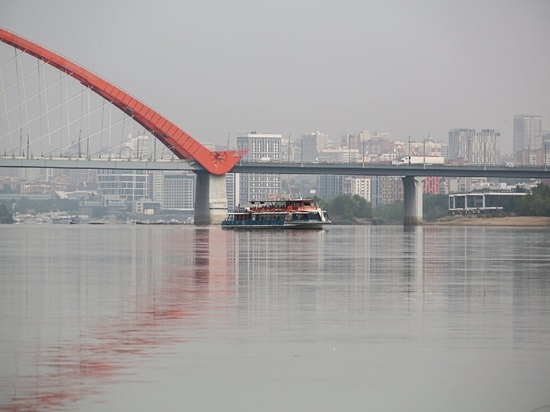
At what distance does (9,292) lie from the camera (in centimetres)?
3055

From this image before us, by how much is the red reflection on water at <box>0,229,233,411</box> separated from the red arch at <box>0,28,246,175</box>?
Result: 9258 centimetres

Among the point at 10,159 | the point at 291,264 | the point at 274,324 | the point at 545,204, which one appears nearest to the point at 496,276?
the point at 291,264

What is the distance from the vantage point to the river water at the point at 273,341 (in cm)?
1580

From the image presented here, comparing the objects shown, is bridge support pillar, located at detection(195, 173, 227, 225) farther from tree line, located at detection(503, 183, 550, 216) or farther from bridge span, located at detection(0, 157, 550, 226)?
tree line, located at detection(503, 183, 550, 216)

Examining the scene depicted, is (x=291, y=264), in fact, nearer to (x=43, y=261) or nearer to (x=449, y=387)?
(x=43, y=261)

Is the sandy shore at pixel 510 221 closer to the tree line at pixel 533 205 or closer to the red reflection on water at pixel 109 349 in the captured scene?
the tree line at pixel 533 205

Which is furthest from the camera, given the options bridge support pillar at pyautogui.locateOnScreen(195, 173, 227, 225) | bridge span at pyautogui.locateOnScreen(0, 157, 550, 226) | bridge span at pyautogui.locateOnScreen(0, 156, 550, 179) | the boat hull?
bridge support pillar at pyautogui.locateOnScreen(195, 173, 227, 225)

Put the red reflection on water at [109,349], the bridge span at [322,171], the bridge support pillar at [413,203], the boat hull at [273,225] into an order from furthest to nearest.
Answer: the bridge support pillar at [413,203] < the bridge span at [322,171] < the boat hull at [273,225] < the red reflection on water at [109,349]

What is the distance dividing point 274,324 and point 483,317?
432 cm

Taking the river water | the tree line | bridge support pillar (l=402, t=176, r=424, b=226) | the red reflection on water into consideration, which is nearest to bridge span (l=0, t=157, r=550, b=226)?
bridge support pillar (l=402, t=176, r=424, b=226)

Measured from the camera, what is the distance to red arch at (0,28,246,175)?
12156 centimetres

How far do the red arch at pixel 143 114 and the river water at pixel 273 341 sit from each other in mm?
86129

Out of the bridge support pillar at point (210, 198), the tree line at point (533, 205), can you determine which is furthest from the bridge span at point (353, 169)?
the tree line at point (533, 205)

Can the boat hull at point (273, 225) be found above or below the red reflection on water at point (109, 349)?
above
